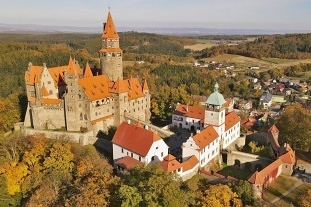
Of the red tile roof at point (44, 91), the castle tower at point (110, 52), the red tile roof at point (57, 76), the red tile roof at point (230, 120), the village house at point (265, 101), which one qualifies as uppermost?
the castle tower at point (110, 52)

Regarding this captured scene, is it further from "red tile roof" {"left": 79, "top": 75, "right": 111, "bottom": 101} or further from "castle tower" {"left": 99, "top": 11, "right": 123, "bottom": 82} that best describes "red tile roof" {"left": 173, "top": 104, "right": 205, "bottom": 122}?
"red tile roof" {"left": 79, "top": 75, "right": 111, "bottom": 101}

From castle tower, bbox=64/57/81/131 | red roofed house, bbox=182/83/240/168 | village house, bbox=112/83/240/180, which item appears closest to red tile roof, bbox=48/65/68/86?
castle tower, bbox=64/57/81/131

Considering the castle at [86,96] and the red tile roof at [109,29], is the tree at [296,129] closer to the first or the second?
the castle at [86,96]

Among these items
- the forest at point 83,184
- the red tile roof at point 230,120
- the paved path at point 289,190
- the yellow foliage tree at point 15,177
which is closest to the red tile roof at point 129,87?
the forest at point 83,184

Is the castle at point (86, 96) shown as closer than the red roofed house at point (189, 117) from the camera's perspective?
Yes

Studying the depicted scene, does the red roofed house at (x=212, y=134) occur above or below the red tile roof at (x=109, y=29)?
below

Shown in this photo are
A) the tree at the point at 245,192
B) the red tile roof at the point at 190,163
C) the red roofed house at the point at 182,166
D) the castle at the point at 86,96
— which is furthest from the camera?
the castle at the point at 86,96

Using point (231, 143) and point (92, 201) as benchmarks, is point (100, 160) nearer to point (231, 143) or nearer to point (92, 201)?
point (92, 201)
